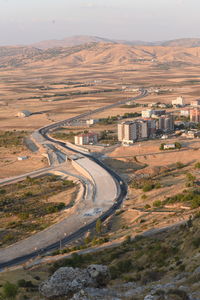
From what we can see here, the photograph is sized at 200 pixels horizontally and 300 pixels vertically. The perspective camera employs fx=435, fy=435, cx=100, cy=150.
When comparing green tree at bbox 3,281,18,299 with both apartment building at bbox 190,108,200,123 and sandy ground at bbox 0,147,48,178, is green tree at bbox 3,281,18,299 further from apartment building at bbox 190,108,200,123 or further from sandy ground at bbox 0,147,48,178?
apartment building at bbox 190,108,200,123

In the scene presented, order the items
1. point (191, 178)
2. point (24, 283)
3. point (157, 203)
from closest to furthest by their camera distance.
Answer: point (24, 283), point (157, 203), point (191, 178)

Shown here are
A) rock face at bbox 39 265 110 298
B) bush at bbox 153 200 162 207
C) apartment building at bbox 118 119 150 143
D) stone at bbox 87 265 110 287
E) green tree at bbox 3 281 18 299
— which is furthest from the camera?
apartment building at bbox 118 119 150 143

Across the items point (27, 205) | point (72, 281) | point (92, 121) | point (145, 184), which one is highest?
point (72, 281)

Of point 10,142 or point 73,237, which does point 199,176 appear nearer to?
point 73,237

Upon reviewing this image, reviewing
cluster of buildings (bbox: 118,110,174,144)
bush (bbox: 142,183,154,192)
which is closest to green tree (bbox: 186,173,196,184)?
bush (bbox: 142,183,154,192)

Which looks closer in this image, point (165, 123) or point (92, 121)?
point (165, 123)

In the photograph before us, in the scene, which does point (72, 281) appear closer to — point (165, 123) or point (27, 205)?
point (27, 205)

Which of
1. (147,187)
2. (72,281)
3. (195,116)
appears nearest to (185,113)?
(195,116)
